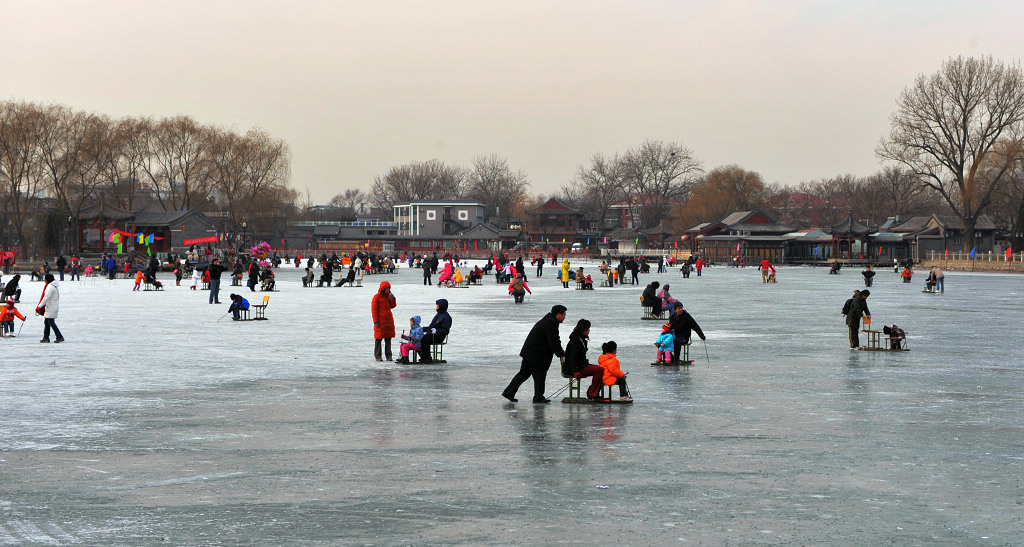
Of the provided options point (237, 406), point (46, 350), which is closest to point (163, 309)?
point (46, 350)

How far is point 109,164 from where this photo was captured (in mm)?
80500

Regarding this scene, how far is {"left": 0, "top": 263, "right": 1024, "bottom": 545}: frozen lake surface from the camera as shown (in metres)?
6.71

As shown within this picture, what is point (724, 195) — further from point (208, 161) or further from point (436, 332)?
point (436, 332)

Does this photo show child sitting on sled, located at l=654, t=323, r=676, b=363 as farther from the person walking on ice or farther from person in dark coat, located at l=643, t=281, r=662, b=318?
person in dark coat, located at l=643, t=281, r=662, b=318

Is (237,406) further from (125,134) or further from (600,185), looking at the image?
(600,185)

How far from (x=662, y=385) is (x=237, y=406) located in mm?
5830

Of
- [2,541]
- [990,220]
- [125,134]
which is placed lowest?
[2,541]

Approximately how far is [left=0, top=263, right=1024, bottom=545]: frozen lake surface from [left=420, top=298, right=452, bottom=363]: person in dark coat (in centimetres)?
48

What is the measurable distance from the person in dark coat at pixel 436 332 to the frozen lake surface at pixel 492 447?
1.56 ft

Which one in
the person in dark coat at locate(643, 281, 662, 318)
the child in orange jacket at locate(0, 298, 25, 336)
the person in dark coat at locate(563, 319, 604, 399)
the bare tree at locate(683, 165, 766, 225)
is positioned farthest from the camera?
the bare tree at locate(683, 165, 766, 225)

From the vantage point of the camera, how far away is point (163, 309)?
28703 millimetres

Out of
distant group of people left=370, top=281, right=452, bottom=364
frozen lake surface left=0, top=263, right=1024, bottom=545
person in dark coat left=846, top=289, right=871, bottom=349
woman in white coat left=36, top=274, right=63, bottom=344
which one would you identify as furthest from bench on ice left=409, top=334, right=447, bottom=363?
person in dark coat left=846, top=289, right=871, bottom=349

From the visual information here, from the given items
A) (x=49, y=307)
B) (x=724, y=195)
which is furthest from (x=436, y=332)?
(x=724, y=195)

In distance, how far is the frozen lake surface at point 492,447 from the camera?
22.0 feet
